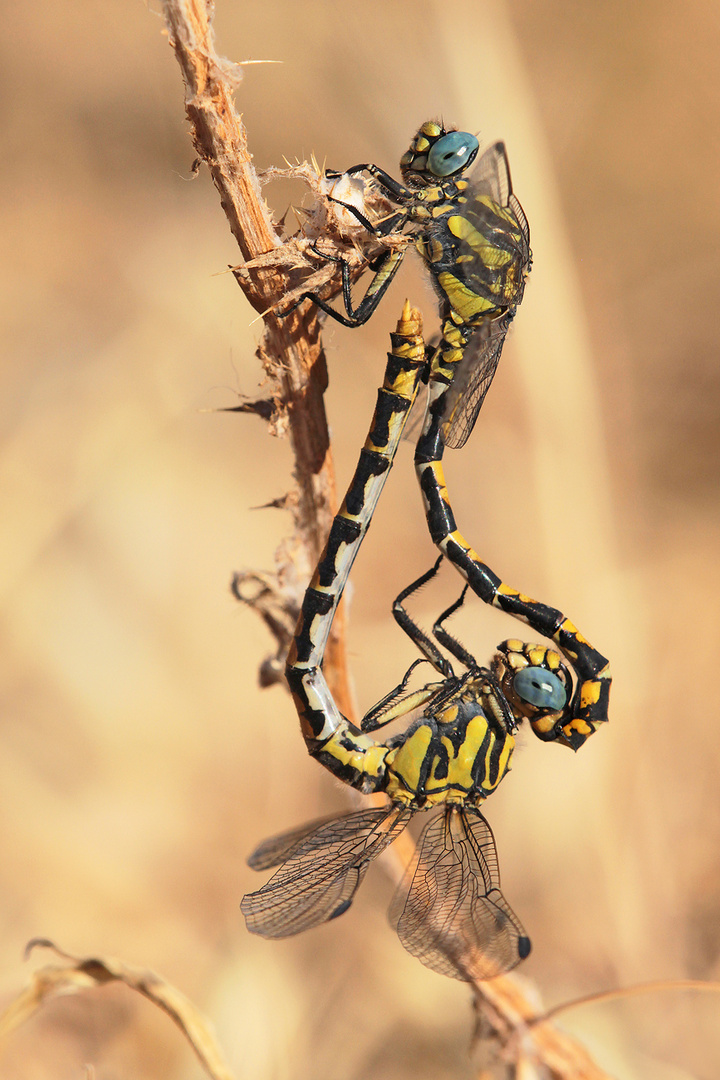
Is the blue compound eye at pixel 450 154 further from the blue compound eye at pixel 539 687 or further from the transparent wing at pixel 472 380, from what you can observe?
the blue compound eye at pixel 539 687

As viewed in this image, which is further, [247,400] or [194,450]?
[194,450]

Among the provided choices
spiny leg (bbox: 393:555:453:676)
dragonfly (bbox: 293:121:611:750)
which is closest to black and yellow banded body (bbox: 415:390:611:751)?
dragonfly (bbox: 293:121:611:750)

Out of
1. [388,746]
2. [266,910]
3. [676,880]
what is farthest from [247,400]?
[676,880]

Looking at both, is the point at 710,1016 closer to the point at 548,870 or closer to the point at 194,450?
the point at 548,870

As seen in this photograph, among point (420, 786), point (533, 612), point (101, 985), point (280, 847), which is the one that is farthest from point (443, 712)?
point (101, 985)

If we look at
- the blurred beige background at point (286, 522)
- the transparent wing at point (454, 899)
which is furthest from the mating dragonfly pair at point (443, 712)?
the blurred beige background at point (286, 522)

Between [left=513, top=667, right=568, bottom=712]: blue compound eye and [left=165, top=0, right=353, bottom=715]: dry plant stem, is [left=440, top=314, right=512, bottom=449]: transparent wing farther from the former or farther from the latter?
[left=513, top=667, right=568, bottom=712]: blue compound eye

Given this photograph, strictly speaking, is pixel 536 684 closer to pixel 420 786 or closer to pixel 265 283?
pixel 420 786

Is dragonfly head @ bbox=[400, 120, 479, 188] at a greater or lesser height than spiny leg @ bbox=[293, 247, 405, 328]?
greater
